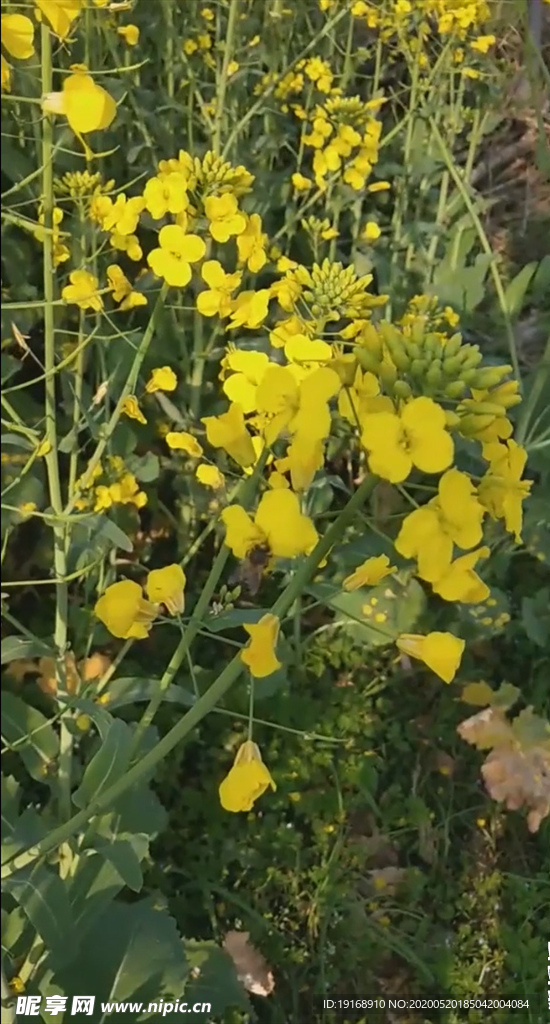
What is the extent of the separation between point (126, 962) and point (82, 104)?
0.69 metres

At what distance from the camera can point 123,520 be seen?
105 cm

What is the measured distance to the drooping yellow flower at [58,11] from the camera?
0.53 m

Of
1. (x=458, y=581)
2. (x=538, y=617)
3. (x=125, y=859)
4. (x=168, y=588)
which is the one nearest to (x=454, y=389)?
(x=458, y=581)

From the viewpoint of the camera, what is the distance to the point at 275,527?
1.71 ft

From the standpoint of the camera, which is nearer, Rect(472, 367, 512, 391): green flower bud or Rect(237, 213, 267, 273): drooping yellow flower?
Rect(472, 367, 512, 391): green flower bud

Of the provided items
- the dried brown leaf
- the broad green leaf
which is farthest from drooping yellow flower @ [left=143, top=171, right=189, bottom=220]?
the dried brown leaf

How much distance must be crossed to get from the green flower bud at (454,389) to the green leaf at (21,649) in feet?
1.34

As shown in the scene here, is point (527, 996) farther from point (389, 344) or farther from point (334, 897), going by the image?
point (389, 344)

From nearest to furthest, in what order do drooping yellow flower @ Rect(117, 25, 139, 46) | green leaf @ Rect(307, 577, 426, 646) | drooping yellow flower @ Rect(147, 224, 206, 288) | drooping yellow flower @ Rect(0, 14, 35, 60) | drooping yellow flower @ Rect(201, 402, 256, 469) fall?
drooping yellow flower @ Rect(0, 14, 35, 60), drooping yellow flower @ Rect(201, 402, 256, 469), drooping yellow flower @ Rect(147, 224, 206, 288), drooping yellow flower @ Rect(117, 25, 139, 46), green leaf @ Rect(307, 577, 426, 646)

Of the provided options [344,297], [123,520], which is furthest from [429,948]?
[344,297]

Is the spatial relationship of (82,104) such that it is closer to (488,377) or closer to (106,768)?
(488,377)

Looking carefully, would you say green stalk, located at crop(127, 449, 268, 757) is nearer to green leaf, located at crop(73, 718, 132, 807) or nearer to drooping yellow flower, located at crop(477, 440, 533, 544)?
green leaf, located at crop(73, 718, 132, 807)

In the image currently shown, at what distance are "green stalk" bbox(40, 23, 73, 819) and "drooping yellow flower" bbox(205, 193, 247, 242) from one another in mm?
142

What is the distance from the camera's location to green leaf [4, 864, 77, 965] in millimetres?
619
